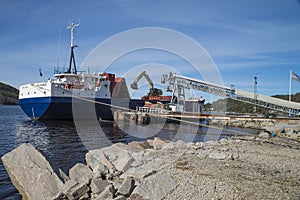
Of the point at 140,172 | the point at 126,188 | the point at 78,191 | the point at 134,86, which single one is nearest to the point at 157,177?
the point at 126,188

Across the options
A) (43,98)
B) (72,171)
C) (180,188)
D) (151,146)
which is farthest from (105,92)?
(180,188)

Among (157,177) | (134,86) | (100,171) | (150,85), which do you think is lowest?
(100,171)

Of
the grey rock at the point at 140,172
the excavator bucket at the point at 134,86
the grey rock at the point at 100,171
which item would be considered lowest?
the grey rock at the point at 100,171

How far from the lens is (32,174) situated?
22.6 ft

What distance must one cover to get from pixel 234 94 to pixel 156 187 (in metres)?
32.7

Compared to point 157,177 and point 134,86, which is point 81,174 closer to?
point 157,177

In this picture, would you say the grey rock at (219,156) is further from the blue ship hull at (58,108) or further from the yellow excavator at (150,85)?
the yellow excavator at (150,85)

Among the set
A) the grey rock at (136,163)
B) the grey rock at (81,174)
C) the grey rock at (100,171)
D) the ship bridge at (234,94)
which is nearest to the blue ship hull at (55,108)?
the ship bridge at (234,94)

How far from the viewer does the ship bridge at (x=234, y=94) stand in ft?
116

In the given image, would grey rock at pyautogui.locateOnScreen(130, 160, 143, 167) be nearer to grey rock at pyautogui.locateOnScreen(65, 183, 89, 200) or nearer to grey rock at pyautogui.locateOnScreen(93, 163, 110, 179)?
grey rock at pyautogui.locateOnScreen(93, 163, 110, 179)

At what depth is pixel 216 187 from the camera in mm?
5613

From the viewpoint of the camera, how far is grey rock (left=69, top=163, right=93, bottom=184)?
23.2 ft

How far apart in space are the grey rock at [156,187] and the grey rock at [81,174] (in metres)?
1.92

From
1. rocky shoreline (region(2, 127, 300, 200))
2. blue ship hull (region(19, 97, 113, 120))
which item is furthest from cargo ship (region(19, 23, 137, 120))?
rocky shoreline (region(2, 127, 300, 200))
